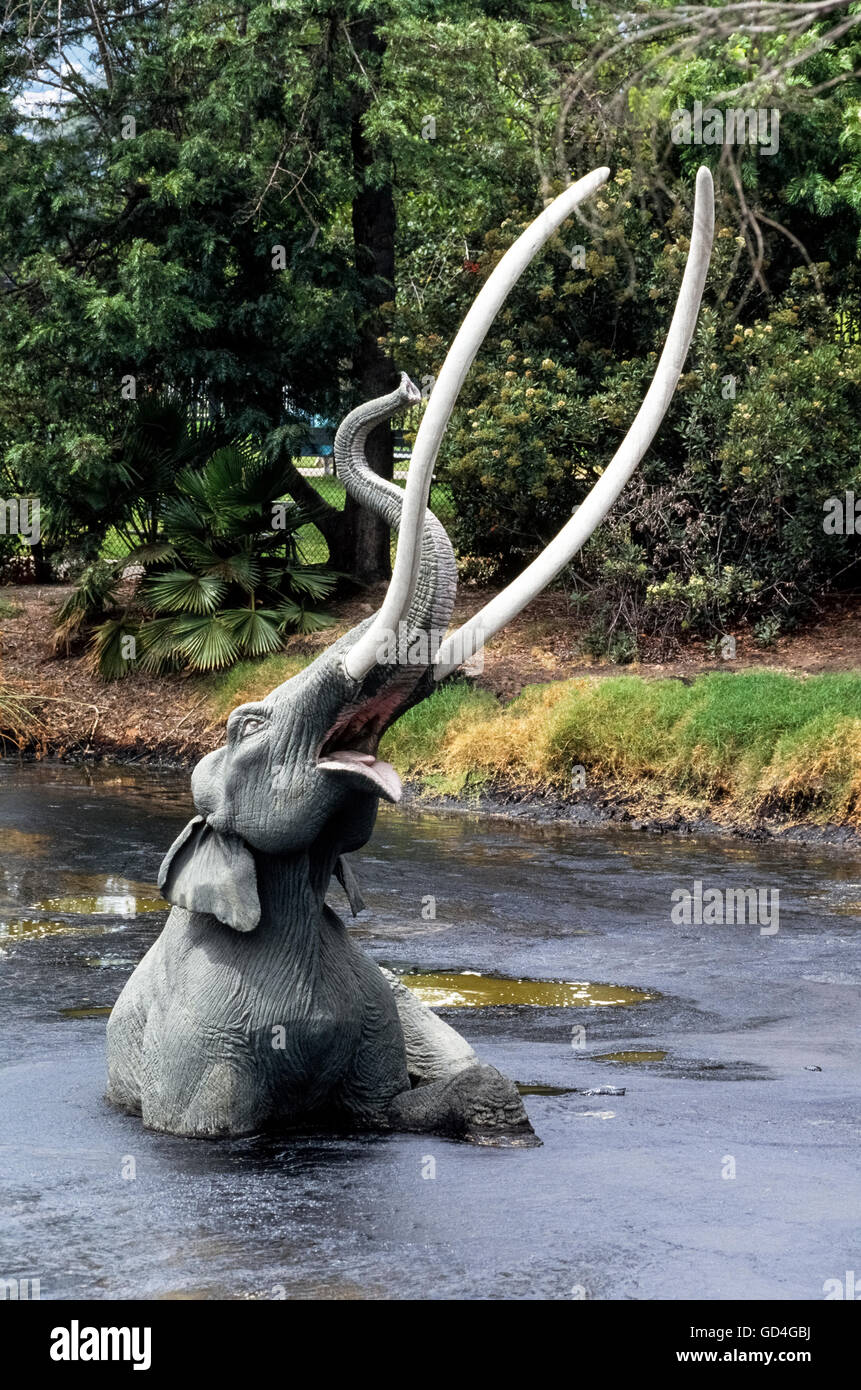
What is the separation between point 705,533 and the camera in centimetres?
1625

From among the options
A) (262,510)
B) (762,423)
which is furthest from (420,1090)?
(262,510)

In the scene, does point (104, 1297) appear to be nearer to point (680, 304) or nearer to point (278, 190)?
point (680, 304)

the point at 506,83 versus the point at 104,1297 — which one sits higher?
the point at 506,83

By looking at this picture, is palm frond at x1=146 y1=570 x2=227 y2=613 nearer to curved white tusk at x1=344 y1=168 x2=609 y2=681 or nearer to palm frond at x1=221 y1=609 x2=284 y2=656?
palm frond at x1=221 y1=609 x2=284 y2=656

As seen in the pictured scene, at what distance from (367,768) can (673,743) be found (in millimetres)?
8958

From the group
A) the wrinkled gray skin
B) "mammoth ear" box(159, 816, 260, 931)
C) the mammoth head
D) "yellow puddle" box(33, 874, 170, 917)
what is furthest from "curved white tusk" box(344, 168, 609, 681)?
"yellow puddle" box(33, 874, 170, 917)

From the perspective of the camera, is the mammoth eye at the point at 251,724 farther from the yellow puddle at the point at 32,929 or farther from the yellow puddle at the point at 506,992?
the yellow puddle at the point at 32,929

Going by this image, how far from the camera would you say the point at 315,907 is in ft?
18.0

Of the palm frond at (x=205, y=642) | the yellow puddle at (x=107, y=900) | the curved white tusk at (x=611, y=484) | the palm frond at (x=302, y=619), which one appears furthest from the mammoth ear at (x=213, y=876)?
the palm frond at (x=302, y=619)

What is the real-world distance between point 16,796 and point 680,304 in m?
10.1

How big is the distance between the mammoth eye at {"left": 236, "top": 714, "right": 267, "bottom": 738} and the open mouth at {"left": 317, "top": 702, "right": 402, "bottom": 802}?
22 centimetres

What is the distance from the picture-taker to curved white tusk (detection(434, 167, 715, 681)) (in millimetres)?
4707

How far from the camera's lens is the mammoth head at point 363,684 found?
15.4ft

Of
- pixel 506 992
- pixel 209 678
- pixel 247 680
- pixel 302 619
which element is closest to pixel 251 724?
pixel 506 992
